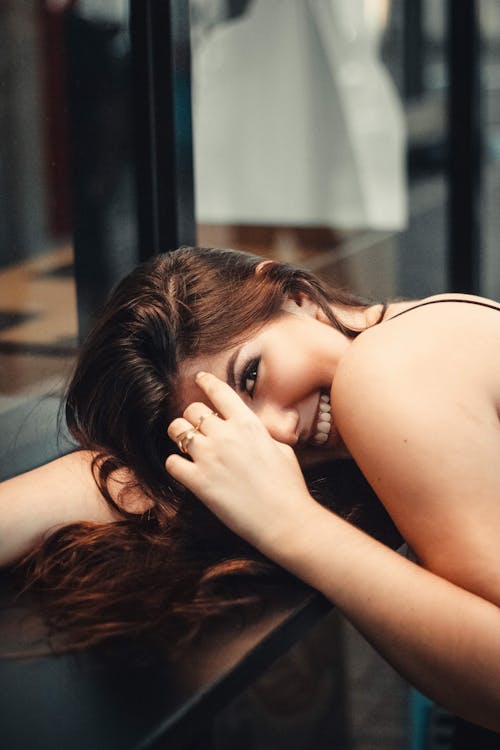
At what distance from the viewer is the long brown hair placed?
3.64 feet

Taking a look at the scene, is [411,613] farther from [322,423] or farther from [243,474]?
[322,423]

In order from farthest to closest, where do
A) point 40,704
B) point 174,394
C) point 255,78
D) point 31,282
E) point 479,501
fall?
point 255,78 → point 31,282 → point 174,394 → point 479,501 → point 40,704

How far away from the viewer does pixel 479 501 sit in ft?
3.40

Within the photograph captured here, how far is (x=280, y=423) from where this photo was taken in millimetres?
1274

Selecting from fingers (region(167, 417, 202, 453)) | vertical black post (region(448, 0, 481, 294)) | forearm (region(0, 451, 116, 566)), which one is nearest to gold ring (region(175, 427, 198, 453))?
fingers (region(167, 417, 202, 453))

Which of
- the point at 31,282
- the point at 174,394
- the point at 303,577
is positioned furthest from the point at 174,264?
the point at 303,577

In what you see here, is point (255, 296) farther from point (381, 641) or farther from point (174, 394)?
point (381, 641)

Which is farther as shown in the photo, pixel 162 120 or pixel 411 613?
pixel 162 120

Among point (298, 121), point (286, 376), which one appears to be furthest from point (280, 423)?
point (298, 121)

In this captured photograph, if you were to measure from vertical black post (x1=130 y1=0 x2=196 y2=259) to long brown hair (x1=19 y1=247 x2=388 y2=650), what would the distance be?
509 mm

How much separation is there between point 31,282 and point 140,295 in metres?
0.39

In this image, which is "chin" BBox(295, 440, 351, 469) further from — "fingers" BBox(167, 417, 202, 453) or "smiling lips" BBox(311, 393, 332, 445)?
"fingers" BBox(167, 417, 202, 453)

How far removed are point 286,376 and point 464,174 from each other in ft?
6.65

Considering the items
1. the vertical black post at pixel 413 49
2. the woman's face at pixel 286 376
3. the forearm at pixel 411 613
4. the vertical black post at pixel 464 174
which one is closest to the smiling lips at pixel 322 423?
the woman's face at pixel 286 376
